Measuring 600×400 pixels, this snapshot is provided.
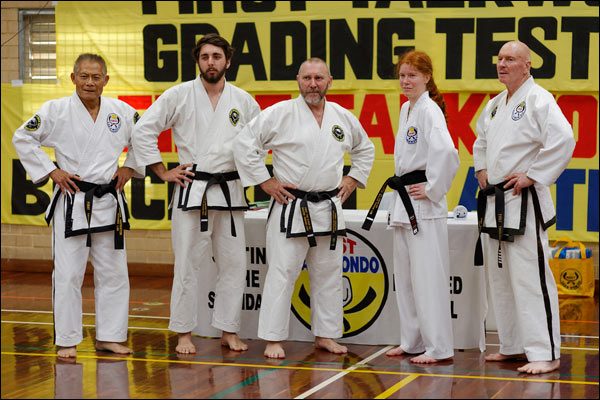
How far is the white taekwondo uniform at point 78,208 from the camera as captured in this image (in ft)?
18.2

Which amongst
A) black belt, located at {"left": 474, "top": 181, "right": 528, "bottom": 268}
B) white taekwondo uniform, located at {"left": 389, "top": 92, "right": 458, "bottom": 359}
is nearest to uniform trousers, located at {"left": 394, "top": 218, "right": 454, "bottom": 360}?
white taekwondo uniform, located at {"left": 389, "top": 92, "right": 458, "bottom": 359}

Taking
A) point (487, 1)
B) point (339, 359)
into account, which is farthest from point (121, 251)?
point (487, 1)

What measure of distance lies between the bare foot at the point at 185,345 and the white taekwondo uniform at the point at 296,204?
0.42m

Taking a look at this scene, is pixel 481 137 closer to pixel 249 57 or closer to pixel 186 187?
pixel 186 187

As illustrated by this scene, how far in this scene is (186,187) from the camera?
5707 millimetres

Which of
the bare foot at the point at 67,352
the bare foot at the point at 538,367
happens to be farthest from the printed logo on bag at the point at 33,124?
the bare foot at the point at 538,367

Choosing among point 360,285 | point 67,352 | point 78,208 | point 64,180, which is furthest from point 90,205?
point 360,285

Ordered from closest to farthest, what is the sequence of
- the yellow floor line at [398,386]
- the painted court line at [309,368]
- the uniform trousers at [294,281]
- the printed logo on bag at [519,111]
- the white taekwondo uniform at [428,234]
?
the yellow floor line at [398,386] → the painted court line at [309,368] → the printed logo on bag at [519,111] → the white taekwondo uniform at [428,234] → the uniform trousers at [294,281]

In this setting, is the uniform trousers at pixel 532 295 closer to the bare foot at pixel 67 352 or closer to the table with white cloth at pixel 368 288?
the table with white cloth at pixel 368 288

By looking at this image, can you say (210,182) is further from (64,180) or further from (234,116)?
(64,180)

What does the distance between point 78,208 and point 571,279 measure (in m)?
4.30

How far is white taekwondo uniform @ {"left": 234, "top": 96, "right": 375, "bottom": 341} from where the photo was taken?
5598mm

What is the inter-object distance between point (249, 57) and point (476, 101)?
2.00 meters

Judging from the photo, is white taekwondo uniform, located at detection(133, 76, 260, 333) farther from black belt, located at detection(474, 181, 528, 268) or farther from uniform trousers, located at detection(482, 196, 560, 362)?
uniform trousers, located at detection(482, 196, 560, 362)
